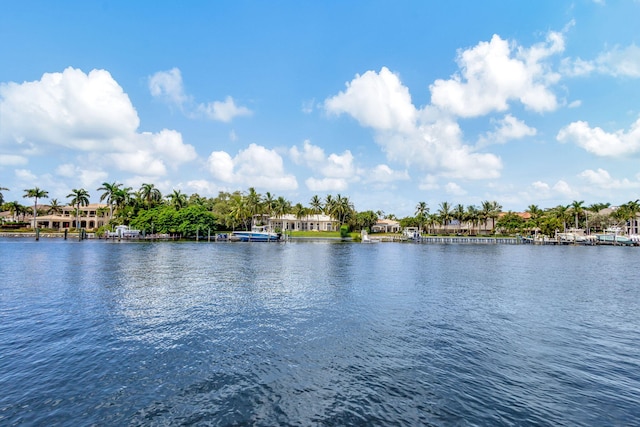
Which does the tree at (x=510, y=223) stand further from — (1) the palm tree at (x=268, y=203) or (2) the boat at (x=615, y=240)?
(1) the palm tree at (x=268, y=203)

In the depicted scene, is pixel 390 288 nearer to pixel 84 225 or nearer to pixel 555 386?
pixel 555 386

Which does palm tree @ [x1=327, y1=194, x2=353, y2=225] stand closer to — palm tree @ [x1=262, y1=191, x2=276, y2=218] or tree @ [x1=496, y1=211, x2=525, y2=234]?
palm tree @ [x1=262, y1=191, x2=276, y2=218]

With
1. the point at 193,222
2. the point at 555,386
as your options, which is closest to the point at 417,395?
the point at 555,386

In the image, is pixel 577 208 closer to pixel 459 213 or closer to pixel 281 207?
pixel 459 213

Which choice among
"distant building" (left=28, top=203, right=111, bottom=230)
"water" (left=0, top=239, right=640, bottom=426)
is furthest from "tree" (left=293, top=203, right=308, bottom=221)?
"water" (left=0, top=239, right=640, bottom=426)

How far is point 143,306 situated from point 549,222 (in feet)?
451

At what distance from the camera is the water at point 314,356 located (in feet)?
34.3

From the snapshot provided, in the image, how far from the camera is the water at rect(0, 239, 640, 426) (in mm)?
10445

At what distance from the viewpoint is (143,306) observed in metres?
22.9

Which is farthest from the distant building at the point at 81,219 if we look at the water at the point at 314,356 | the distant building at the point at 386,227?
the water at the point at 314,356

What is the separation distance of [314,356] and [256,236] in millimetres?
92224

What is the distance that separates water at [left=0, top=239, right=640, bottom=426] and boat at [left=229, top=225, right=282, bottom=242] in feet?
247

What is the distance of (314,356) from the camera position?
14625 millimetres

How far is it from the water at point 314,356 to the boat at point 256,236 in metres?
75.4
